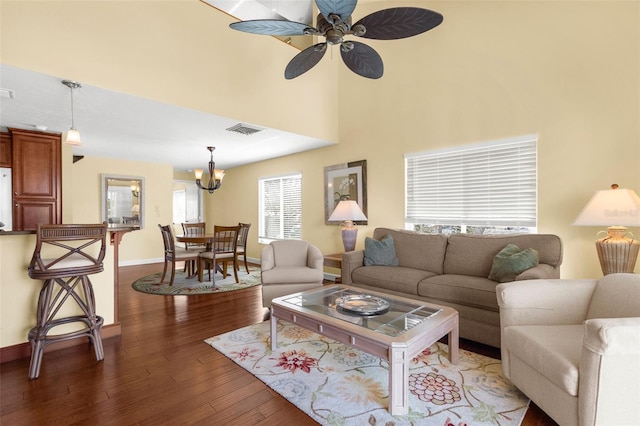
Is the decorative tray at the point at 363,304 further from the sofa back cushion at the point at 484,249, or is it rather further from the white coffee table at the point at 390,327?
the sofa back cushion at the point at 484,249

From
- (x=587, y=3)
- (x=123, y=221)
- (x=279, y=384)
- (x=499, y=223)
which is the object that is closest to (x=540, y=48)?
(x=587, y=3)

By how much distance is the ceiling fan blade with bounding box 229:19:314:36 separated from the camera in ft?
6.74

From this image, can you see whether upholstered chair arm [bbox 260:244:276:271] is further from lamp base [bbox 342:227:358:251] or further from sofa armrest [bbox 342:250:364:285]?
lamp base [bbox 342:227:358:251]

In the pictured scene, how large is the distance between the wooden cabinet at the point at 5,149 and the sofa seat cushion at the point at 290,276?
4.03m

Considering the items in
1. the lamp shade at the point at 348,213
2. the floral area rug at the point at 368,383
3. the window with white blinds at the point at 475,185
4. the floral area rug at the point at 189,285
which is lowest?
the floral area rug at the point at 189,285

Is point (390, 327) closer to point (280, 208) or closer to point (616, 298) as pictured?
point (616, 298)

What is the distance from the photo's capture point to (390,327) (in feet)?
6.30

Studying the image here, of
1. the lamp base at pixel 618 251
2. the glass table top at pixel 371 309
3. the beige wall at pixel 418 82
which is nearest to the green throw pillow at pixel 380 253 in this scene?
the beige wall at pixel 418 82

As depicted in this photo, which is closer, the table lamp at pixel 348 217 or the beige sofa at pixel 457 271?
the beige sofa at pixel 457 271

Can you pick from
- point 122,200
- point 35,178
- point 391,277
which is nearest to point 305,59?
point 391,277

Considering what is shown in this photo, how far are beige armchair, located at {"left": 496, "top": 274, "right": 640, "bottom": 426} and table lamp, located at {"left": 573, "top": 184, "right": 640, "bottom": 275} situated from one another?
807 millimetres

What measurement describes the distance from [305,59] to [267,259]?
2.17 m

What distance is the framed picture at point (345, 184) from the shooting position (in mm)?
4758

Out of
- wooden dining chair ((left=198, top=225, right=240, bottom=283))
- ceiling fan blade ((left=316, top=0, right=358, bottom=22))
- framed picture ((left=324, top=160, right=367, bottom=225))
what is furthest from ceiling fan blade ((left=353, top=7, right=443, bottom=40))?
wooden dining chair ((left=198, top=225, right=240, bottom=283))
